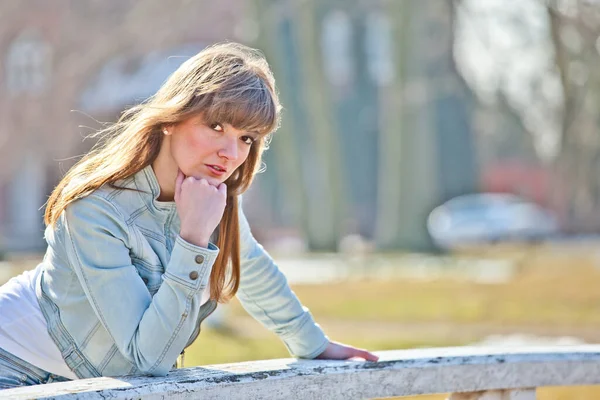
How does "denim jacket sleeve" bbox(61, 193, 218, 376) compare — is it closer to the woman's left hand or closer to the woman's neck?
the woman's neck

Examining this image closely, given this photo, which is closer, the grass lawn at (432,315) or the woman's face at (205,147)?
the woman's face at (205,147)

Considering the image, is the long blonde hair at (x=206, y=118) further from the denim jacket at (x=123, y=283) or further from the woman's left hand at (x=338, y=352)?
the woman's left hand at (x=338, y=352)

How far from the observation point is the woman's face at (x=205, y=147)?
264 cm

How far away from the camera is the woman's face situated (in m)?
2.64

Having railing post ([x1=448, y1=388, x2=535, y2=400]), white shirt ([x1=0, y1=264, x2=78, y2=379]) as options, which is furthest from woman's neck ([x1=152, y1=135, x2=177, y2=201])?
railing post ([x1=448, y1=388, x2=535, y2=400])

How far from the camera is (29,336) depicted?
102 inches

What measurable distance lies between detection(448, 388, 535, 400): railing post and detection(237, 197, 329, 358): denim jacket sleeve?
456 millimetres

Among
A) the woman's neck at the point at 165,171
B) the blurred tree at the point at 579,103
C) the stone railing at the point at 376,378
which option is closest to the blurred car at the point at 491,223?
the blurred tree at the point at 579,103

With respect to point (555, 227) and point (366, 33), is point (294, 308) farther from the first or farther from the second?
point (366, 33)

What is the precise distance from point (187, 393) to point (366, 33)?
1523 inches

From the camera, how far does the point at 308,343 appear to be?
9.67 ft

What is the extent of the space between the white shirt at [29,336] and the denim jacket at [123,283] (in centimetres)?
2

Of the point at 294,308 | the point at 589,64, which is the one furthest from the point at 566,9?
the point at 294,308

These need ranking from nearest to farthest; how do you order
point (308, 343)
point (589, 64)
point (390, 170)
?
point (308, 343) < point (589, 64) < point (390, 170)
